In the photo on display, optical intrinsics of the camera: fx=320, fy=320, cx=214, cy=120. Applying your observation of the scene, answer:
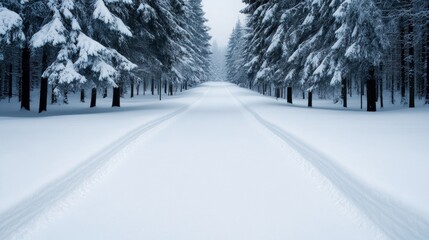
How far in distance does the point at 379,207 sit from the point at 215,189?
233 centimetres

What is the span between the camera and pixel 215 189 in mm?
5086

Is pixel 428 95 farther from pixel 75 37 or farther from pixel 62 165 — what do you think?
pixel 62 165

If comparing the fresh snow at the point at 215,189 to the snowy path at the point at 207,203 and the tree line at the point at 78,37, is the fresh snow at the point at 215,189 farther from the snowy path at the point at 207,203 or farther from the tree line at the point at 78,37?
the tree line at the point at 78,37

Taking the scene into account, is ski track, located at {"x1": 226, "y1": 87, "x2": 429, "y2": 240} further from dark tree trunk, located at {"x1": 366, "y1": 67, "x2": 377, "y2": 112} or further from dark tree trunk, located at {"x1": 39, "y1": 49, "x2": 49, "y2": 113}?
dark tree trunk, located at {"x1": 39, "y1": 49, "x2": 49, "y2": 113}

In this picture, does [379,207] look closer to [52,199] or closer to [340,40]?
[52,199]

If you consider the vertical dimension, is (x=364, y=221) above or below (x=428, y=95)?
below

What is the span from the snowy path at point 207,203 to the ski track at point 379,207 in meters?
0.29

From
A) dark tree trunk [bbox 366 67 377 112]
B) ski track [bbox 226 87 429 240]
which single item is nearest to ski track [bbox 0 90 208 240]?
ski track [bbox 226 87 429 240]

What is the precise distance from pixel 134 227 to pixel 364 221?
2.77m

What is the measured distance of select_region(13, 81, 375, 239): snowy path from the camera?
364 cm

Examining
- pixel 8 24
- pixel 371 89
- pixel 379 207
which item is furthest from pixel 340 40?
pixel 8 24

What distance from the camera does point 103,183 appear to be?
538 centimetres

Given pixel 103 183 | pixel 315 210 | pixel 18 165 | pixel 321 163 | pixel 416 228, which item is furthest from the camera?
pixel 321 163

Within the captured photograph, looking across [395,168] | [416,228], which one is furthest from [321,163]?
[416,228]
